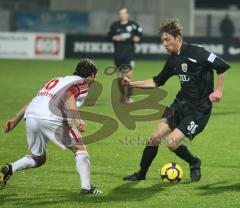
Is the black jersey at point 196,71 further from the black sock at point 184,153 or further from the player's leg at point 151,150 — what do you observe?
the black sock at point 184,153

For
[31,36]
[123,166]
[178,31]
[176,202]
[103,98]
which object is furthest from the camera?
[31,36]

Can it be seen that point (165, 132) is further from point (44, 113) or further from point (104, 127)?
point (104, 127)

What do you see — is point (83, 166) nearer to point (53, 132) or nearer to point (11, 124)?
point (53, 132)

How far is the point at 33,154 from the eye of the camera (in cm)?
853

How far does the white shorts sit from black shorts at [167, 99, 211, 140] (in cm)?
152

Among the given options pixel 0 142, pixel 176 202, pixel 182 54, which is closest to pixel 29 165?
pixel 176 202

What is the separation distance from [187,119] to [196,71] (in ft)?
2.04

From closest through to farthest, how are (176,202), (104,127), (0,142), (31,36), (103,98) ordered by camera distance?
(176,202), (0,142), (104,127), (103,98), (31,36)

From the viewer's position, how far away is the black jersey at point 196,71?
9141mm

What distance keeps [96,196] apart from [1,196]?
3.62ft

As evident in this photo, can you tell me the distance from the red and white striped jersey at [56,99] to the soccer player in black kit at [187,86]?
45.7 inches

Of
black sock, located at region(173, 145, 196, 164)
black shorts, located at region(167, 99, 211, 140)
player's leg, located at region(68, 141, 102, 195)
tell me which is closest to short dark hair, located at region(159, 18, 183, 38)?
black shorts, located at region(167, 99, 211, 140)

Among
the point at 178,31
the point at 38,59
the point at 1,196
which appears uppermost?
the point at 178,31

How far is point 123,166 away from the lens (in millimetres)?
10570
